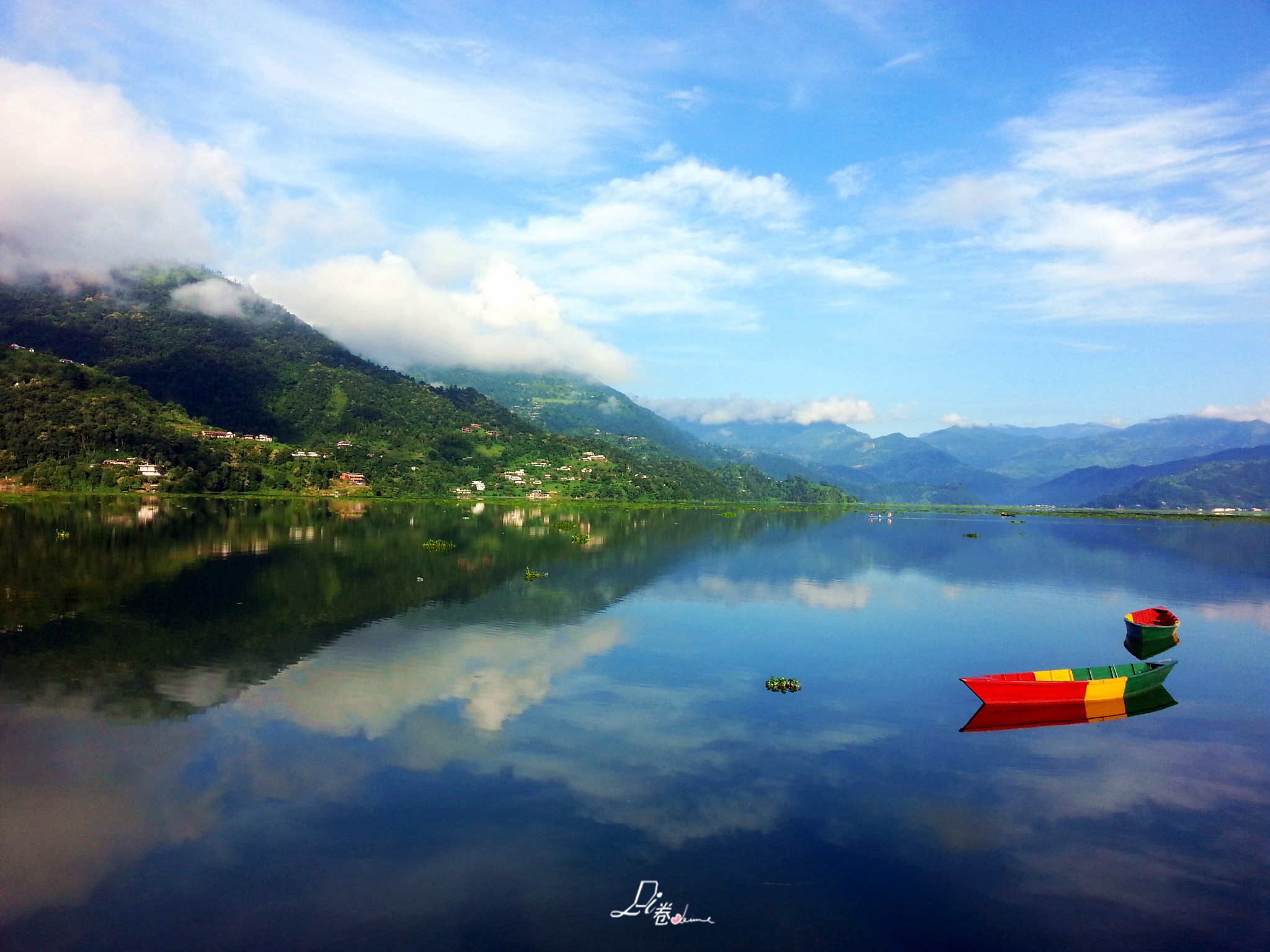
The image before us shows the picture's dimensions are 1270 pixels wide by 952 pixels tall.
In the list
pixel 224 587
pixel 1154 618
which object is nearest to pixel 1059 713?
pixel 1154 618

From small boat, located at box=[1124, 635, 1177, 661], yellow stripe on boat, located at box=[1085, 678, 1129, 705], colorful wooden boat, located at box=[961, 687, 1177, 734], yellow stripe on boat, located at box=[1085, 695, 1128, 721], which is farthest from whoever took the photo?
small boat, located at box=[1124, 635, 1177, 661]

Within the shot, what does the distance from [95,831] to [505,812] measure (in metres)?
9.80

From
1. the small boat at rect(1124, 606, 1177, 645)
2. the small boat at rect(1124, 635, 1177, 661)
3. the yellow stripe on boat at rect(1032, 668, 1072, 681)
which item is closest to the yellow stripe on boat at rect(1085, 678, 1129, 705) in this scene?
the yellow stripe on boat at rect(1032, 668, 1072, 681)

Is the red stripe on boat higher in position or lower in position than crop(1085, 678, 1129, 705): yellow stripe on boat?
higher

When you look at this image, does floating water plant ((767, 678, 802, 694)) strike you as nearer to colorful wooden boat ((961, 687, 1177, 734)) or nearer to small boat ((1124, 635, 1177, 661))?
colorful wooden boat ((961, 687, 1177, 734))

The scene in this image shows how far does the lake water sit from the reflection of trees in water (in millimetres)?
377

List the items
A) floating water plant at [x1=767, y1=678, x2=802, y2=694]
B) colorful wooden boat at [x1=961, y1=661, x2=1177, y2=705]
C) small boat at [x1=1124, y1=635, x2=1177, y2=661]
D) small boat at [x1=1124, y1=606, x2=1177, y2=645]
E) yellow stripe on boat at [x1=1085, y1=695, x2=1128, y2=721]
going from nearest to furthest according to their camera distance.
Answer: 1. colorful wooden boat at [x1=961, y1=661, x2=1177, y2=705]
2. yellow stripe on boat at [x1=1085, y1=695, x2=1128, y2=721]
3. floating water plant at [x1=767, y1=678, x2=802, y2=694]
4. small boat at [x1=1124, y1=635, x2=1177, y2=661]
5. small boat at [x1=1124, y1=606, x2=1177, y2=645]

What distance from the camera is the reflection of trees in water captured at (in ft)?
96.5

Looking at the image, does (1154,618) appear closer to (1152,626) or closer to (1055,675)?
(1152,626)

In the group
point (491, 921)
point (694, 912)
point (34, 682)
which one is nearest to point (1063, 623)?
point (694, 912)

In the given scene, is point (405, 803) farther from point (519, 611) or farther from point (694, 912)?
point (519, 611)

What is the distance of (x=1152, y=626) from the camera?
43875mm

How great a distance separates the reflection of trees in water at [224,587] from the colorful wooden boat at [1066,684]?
24.8 meters

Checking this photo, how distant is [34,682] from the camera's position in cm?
2727
